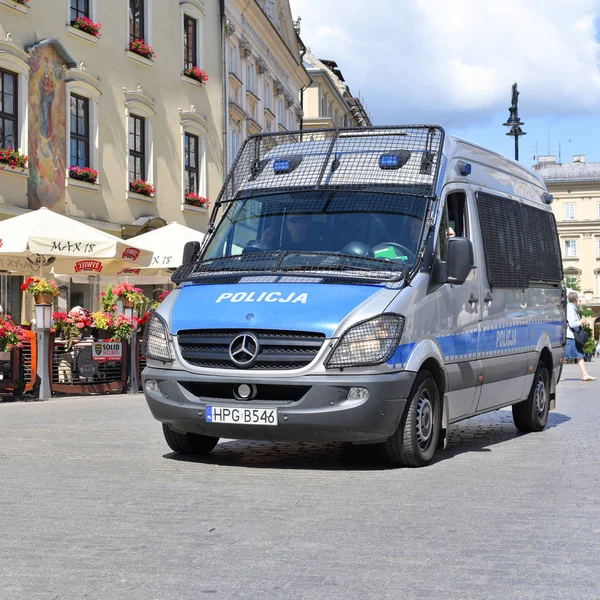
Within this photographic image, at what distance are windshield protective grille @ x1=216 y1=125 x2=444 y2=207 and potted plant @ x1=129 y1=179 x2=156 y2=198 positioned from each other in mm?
18567

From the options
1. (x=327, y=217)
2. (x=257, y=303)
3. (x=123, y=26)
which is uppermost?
(x=123, y=26)

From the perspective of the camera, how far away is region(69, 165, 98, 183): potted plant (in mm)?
25750

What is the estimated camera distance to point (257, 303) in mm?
8492

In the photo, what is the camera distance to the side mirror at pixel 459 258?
29.8 feet

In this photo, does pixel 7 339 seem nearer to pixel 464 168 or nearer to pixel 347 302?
pixel 464 168

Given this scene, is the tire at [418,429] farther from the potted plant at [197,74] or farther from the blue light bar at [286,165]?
the potted plant at [197,74]

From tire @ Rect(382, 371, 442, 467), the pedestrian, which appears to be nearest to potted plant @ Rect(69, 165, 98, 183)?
the pedestrian

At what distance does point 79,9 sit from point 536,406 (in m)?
18.3

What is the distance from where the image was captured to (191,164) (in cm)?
3275

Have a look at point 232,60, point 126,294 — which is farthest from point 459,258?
point 232,60

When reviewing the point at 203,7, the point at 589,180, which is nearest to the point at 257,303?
the point at 203,7

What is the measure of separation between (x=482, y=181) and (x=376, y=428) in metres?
3.24

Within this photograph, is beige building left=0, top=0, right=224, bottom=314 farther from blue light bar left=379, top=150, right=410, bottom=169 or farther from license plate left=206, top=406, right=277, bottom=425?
license plate left=206, top=406, right=277, bottom=425

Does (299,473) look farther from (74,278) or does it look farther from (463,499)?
(74,278)
